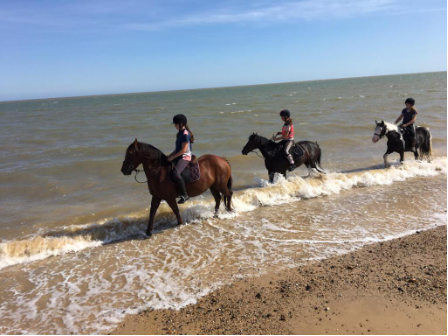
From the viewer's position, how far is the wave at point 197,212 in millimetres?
6457

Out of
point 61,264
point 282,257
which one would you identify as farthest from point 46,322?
point 282,257

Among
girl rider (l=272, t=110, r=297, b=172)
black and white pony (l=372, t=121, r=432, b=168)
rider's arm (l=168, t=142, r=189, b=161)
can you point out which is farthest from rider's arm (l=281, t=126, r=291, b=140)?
black and white pony (l=372, t=121, r=432, b=168)

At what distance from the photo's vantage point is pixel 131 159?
20.5 feet

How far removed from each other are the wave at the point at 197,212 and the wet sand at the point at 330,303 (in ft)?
7.99

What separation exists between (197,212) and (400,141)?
868 cm

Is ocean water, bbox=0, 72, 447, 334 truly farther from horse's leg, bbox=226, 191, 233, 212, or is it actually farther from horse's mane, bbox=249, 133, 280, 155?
horse's mane, bbox=249, 133, 280, 155

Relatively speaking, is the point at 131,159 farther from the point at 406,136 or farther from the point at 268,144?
the point at 406,136

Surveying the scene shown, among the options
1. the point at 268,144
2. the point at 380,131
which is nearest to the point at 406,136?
the point at 380,131

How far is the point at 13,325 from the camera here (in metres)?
4.26

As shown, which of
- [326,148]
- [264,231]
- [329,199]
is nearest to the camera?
[264,231]

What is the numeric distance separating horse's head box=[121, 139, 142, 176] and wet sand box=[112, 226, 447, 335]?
9.60 ft

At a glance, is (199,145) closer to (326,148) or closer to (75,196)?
(326,148)

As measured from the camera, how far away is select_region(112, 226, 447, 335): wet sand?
3576 millimetres

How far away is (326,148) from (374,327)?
43.7 ft
